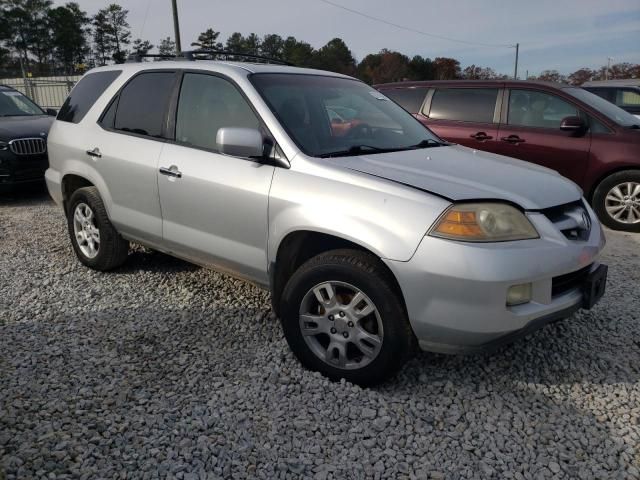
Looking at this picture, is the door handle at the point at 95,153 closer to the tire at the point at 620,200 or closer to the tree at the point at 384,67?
the tire at the point at 620,200

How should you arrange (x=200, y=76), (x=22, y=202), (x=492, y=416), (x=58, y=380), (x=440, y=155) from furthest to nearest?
1. (x=22, y=202)
2. (x=200, y=76)
3. (x=440, y=155)
4. (x=58, y=380)
5. (x=492, y=416)

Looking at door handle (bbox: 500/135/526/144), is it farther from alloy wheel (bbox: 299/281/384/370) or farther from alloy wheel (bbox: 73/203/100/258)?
alloy wheel (bbox: 73/203/100/258)

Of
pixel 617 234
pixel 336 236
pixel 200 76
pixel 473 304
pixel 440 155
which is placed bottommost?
pixel 617 234

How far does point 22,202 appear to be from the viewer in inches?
309

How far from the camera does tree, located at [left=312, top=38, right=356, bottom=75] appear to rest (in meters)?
70.8

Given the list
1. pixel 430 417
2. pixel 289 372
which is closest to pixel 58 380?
pixel 289 372

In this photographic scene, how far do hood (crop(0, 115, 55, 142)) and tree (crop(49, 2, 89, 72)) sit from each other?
236ft

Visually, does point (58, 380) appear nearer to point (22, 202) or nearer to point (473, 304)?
point (473, 304)

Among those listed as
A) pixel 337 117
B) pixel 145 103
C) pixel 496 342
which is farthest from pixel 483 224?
pixel 145 103

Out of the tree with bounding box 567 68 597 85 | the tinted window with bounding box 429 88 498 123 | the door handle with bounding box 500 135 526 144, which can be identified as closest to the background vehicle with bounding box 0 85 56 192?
the tinted window with bounding box 429 88 498 123

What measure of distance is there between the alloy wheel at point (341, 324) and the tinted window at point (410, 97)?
5055mm

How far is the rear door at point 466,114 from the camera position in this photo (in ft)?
22.0

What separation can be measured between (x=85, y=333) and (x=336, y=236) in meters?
1.89

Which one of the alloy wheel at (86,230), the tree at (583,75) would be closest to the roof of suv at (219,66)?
the alloy wheel at (86,230)
